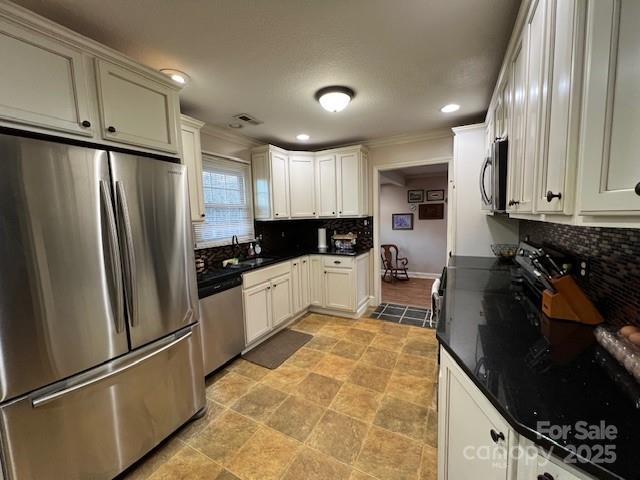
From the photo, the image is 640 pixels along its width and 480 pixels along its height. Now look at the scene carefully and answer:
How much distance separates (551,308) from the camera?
122 centimetres

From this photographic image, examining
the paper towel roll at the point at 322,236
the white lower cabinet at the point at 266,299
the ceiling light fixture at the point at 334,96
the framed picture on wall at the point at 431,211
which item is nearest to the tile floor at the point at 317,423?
the white lower cabinet at the point at 266,299

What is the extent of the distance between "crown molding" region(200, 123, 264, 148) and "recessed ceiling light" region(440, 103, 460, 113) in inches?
90.4

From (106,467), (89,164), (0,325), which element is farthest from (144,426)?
(89,164)

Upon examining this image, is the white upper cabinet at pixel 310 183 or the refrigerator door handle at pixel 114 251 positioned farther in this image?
the white upper cabinet at pixel 310 183

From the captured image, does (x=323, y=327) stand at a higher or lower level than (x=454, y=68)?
lower

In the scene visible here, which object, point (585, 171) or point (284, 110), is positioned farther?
point (284, 110)

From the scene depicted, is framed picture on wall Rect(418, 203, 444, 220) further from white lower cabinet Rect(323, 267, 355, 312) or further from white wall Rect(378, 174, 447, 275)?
white lower cabinet Rect(323, 267, 355, 312)

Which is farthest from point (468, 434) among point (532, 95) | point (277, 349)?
point (277, 349)

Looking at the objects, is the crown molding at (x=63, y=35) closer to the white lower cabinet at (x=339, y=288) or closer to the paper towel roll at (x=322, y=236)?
the white lower cabinet at (x=339, y=288)

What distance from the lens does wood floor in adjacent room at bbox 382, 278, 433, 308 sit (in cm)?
433

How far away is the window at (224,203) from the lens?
2.98 m

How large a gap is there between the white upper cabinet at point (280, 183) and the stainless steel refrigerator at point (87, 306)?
181 centimetres

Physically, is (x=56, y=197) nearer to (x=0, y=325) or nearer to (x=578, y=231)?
(x=0, y=325)

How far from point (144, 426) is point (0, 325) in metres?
0.94
